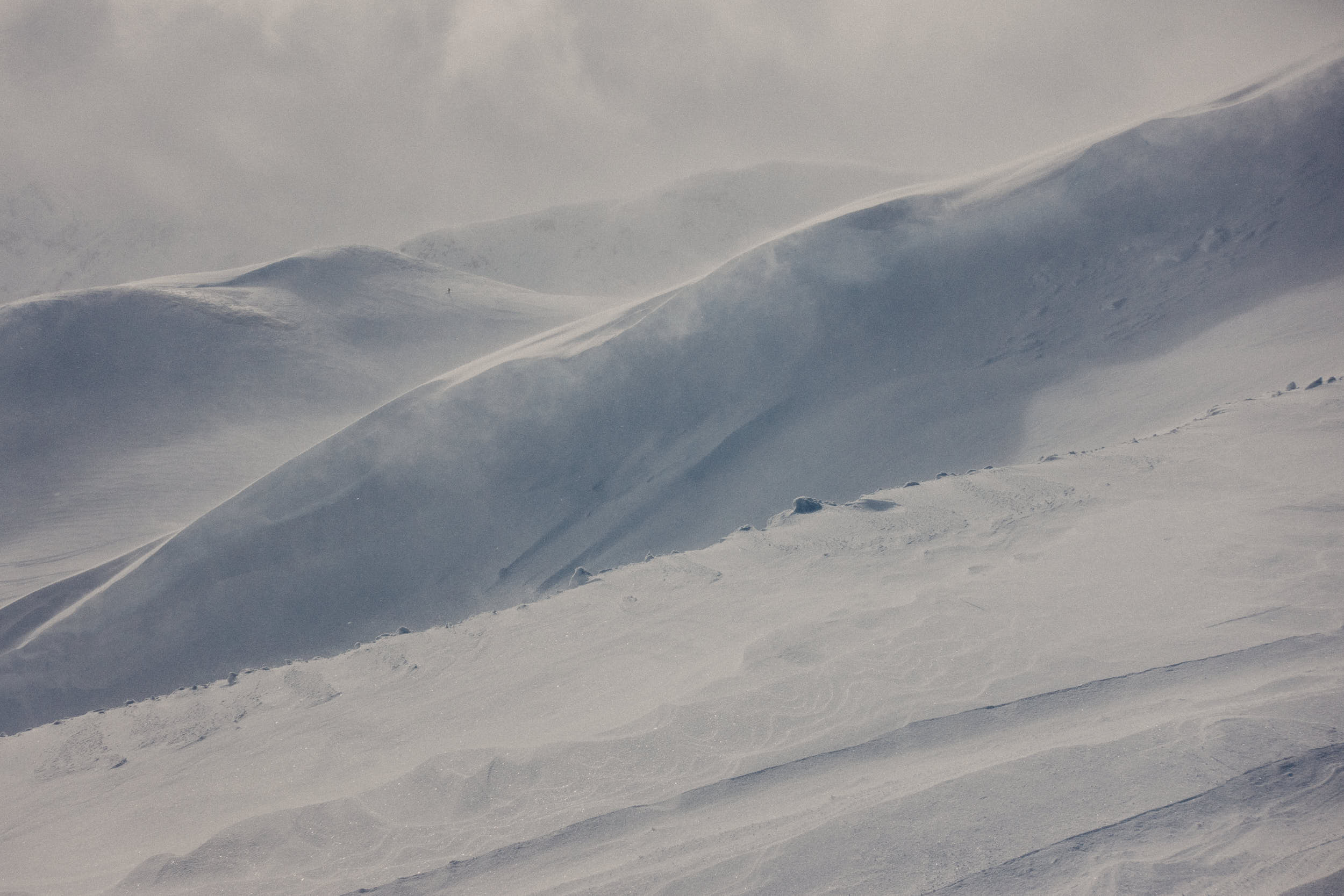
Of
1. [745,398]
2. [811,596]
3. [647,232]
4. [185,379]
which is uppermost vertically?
[647,232]

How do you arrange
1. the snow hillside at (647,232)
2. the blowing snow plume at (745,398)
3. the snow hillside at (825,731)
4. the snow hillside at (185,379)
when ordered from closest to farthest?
the snow hillside at (825,731) → the blowing snow plume at (745,398) → the snow hillside at (185,379) → the snow hillside at (647,232)

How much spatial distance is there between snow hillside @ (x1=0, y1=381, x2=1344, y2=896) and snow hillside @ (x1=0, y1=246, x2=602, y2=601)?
491 centimetres

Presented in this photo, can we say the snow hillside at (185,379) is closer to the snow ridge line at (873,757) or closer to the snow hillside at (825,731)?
the snow hillside at (825,731)

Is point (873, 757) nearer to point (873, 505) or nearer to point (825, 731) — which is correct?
point (825, 731)

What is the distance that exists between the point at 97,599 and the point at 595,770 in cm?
606

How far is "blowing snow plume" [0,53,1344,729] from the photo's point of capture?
6.98 meters

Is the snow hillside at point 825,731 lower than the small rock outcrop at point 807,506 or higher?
lower

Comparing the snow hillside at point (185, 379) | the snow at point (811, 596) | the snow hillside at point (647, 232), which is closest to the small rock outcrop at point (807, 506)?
the snow at point (811, 596)

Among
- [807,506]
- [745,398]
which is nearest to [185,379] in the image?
[745,398]

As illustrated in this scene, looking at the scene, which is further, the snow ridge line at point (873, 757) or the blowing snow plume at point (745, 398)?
the blowing snow plume at point (745, 398)

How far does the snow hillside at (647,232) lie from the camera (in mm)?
18828

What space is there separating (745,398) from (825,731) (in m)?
5.52

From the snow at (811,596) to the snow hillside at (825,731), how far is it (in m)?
0.02

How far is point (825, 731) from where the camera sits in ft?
9.91
